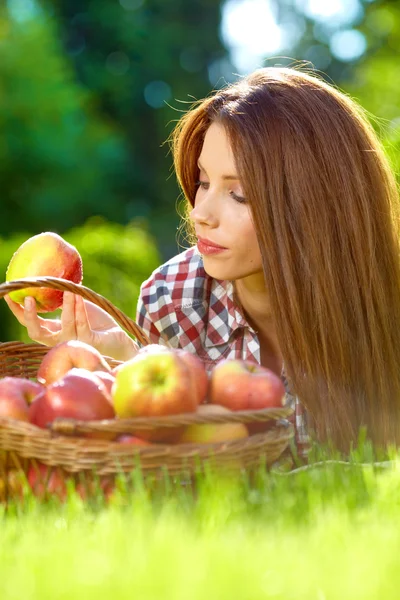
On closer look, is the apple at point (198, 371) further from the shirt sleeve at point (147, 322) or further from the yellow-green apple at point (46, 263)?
the shirt sleeve at point (147, 322)

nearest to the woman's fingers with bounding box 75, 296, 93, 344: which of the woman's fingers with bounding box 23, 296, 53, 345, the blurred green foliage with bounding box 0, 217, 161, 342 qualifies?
the woman's fingers with bounding box 23, 296, 53, 345

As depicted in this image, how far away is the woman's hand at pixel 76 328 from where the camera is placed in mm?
2756

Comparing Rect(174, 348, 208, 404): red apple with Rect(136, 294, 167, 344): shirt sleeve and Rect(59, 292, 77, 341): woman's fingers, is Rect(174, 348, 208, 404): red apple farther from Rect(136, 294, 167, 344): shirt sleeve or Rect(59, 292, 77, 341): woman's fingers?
Rect(136, 294, 167, 344): shirt sleeve

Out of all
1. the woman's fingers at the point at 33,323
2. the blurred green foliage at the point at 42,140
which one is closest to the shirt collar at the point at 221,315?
the woman's fingers at the point at 33,323

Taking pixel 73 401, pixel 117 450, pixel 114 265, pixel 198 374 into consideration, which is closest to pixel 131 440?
pixel 117 450

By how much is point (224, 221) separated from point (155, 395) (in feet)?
3.45

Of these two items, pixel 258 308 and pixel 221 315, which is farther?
pixel 221 315

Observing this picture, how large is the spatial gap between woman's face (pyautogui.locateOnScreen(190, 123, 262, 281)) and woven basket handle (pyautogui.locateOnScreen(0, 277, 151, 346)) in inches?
15.7

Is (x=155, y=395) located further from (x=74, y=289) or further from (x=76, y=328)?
(x=76, y=328)

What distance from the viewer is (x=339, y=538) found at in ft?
4.74

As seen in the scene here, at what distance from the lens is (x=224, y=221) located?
2.65 meters

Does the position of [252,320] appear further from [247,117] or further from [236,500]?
[236,500]

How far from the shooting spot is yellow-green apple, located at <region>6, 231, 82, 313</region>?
2.88 meters

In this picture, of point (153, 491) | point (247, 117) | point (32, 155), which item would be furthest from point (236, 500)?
point (32, 155)
